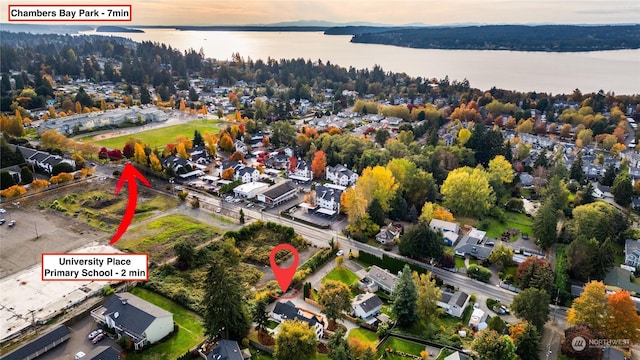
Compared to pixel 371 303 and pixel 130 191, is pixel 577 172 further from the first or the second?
pixel 130 191

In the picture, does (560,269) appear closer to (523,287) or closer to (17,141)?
(523,287)

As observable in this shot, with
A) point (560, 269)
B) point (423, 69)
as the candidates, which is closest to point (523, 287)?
point (560, 269)

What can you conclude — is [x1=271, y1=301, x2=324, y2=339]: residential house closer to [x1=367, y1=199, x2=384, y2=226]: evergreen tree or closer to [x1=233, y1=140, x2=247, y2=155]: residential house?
[x1=367, y1=199, x2=384, y2=226]: evergreen tree

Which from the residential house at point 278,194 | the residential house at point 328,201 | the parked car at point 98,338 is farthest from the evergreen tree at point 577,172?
the parked car at point 98,338

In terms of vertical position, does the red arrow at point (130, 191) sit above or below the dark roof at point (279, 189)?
below

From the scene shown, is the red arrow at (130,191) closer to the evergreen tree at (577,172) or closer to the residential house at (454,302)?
the residential house at (454,302)

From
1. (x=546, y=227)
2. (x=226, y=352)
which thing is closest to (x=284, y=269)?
(x=226, y=352)

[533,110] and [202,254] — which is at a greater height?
[533,110]
